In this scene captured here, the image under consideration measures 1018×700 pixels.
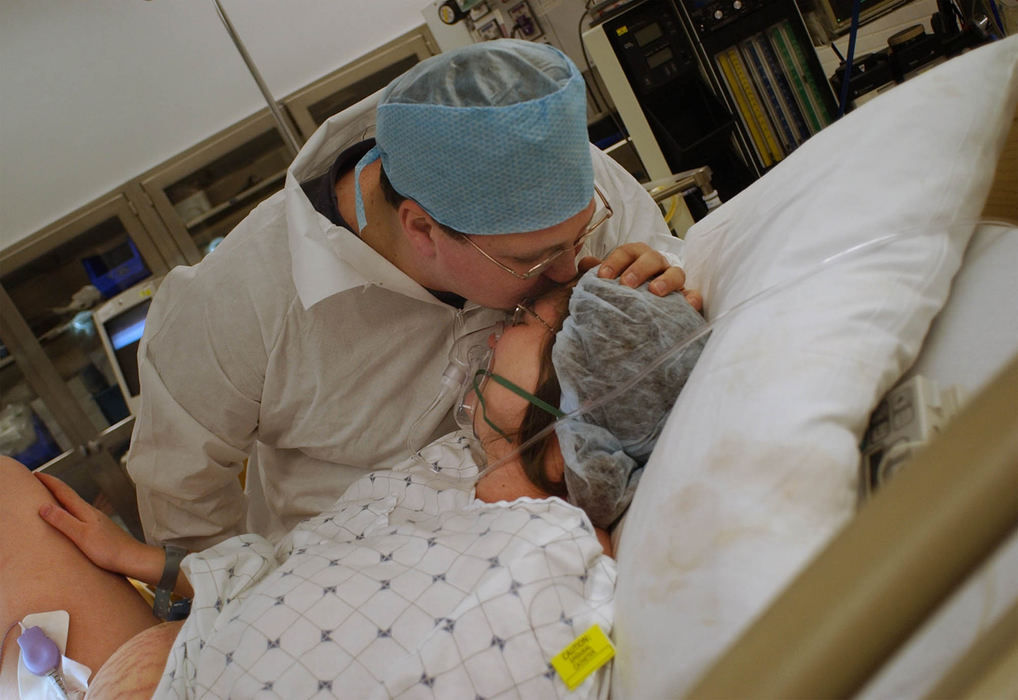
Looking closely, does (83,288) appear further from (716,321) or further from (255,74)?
(716,321)

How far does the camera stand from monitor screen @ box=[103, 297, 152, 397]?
12.4 feet

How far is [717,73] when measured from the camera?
107 inches

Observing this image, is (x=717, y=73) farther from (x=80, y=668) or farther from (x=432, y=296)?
(x=80, y=668)

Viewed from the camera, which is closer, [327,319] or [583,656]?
[583,656]

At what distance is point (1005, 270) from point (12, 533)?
1603 millimetres

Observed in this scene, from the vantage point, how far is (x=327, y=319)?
1481mm

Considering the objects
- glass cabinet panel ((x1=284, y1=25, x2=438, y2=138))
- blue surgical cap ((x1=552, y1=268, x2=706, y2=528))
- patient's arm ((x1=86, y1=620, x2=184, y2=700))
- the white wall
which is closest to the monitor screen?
the white wall

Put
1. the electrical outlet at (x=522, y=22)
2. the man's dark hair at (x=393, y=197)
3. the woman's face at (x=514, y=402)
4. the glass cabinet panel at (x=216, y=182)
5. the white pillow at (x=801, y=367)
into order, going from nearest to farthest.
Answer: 1. the white pillow at (x=801, y=367)
2. the woman's face at (x=514, y=402)
3. the man's dark hair at (x=393, y=197)
4. the electrical outlet at (x=522, y=22)
5. the glass cabinet panel at (x=216, y=182)

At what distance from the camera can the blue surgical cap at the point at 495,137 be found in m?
1.11

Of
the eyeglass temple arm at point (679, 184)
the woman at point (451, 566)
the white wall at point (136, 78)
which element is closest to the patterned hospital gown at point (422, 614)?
the woman at point (451, 566)

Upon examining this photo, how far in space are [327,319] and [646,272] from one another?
2.16ft

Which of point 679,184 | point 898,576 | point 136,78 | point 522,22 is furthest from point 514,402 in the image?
point 136,78

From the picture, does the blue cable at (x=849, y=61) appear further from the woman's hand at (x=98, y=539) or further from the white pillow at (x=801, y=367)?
the woman's hand at (x=98, y=539)

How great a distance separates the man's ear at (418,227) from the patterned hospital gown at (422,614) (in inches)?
16.8
